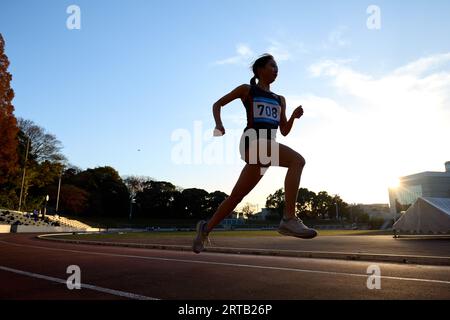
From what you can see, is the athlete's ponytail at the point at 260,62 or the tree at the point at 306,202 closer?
the athlete's ponytail at the point at 260,62

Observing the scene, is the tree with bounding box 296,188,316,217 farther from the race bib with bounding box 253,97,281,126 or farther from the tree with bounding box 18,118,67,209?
the race bib with bounding box 253,97,281,126

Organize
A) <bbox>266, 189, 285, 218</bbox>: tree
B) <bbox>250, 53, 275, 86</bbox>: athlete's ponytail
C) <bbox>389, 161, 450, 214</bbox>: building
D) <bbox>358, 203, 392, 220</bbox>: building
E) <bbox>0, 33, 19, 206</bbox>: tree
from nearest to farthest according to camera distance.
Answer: <bbox>250, 53, 275, 86</bbox>: athlete's ponytail → <bbox>0, 33, 19, 206</bbox>: tree → <bbox>389, 161, 450, 214</bbox>: building → <bbox>266, 189, 285, 218</bbox>: tree → <bbox>358, 203, 392, 220</bbox>: building

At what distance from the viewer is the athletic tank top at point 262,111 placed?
12.9 ft

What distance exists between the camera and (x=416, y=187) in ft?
337

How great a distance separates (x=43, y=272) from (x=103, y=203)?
282 feet

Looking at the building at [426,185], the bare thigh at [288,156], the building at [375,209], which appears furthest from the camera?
the building at [375,209]

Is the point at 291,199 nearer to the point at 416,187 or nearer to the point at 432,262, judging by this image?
the point at 432,262

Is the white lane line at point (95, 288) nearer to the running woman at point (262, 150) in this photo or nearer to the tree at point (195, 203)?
the running woman at point (262, 150)

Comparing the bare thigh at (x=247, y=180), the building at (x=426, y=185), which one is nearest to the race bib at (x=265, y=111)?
the bare thigh at (x=247, y=180)

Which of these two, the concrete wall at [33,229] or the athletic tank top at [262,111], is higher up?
the athletic tank top at [262,111]

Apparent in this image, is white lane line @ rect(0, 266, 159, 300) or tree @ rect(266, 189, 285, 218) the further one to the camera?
tree @ rect(266, 189, 285, 218)

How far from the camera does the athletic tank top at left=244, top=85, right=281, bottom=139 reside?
3934mm

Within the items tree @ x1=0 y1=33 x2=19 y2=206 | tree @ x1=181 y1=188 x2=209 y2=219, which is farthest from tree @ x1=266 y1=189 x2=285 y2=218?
tree @ x1=0 y1=33 x2=19 y2=206

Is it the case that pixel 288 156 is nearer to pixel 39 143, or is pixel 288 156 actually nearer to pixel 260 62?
pixel 260 62
